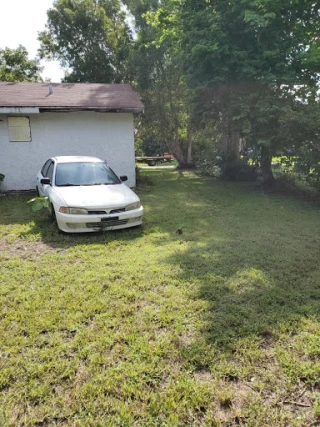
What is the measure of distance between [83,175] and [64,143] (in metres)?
4.69

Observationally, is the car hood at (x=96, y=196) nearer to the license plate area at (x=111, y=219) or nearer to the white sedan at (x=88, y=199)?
the white sedan at (x=88, y=199)

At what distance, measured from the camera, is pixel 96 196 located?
19.1 ft

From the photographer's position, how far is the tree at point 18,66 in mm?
22781

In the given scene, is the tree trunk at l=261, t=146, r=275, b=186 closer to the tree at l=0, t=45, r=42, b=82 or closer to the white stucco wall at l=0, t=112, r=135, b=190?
the white stucco wall at l=0, t=112, r=135, b=190

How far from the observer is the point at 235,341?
2.63 m

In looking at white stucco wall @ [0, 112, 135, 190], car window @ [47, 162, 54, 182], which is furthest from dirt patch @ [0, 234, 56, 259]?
white stucco wall @ [0, 112, 135, 190]

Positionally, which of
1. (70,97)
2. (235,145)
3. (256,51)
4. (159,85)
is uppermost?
(159,85)

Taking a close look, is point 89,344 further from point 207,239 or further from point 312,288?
point 207,239

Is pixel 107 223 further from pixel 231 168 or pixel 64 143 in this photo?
pixel 231 168

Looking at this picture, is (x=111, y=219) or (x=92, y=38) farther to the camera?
(x=92, y=38)

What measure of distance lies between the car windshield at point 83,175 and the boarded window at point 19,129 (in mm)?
4394

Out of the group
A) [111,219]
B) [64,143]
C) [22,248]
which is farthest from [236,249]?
[64,143]

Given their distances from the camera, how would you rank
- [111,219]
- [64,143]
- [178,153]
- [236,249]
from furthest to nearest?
[178,153]
[64,143]
[111,219]
[236,249]

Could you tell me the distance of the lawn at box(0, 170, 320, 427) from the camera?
1.99m
